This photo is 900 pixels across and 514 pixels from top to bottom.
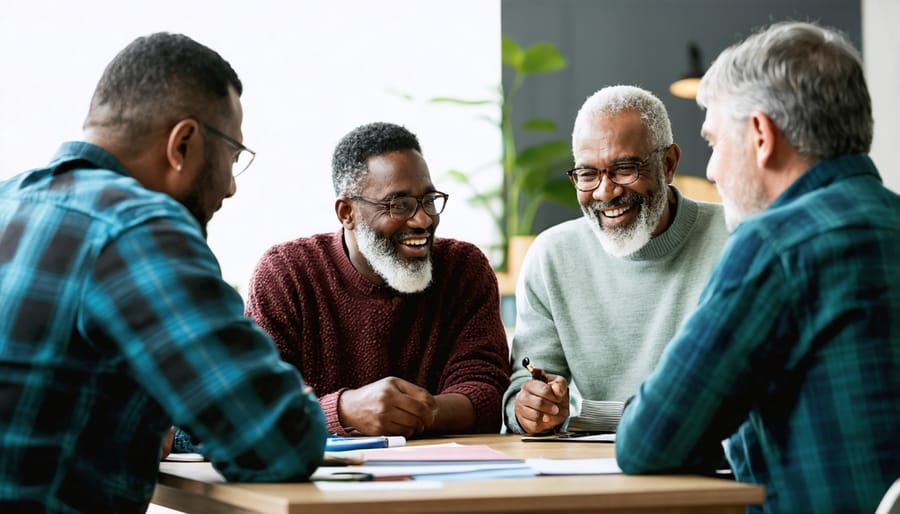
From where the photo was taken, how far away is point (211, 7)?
4.63 metres

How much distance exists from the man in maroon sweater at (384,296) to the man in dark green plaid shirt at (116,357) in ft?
3.63

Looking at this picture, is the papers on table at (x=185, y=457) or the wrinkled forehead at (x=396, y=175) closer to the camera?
the papers on table at (x=185, y=457)

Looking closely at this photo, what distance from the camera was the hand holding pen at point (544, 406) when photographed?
7.22 feet

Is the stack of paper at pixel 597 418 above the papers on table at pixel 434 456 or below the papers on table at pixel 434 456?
below

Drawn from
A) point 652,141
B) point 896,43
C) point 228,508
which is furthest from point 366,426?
point 896,43

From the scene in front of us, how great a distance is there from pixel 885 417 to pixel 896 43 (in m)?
3.76

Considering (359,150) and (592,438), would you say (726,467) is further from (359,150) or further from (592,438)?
(359,150)

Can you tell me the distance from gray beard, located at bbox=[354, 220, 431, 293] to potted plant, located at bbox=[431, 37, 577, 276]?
2319 millimetres

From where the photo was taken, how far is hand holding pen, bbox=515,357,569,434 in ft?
7.22

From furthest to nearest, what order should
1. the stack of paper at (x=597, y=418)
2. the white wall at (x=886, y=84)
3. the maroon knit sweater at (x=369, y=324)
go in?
the white wall at (x=886, y=84) < the maroon knit sweater at (x=369, y=324) < the stack of paper at (x=597, y=418)

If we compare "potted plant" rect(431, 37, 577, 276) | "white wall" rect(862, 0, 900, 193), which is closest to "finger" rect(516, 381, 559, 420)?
"potted plant" rect(431, 37, 577, 276)

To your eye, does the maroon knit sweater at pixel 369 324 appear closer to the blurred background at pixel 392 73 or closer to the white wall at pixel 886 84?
the blurred background at pixel 392 73

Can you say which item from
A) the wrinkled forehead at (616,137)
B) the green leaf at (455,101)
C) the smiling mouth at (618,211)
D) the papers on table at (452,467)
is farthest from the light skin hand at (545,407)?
the green leaf at (455,101)

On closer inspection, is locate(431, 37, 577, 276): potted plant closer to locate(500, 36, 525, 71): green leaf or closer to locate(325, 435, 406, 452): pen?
locate(500, 36, 525, 71): green leaf
